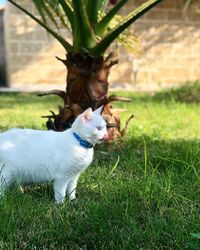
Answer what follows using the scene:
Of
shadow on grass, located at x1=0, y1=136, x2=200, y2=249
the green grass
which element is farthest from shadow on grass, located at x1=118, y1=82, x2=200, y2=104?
shadow on grass, located at x1=0, y1=136, x2=200, y2=249

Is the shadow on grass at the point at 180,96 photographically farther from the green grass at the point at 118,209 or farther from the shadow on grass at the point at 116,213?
the shadow on grass at the point at 116,213

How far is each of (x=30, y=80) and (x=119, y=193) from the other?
8.49 m

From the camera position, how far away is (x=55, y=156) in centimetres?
267

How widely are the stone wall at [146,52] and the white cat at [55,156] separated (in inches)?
330

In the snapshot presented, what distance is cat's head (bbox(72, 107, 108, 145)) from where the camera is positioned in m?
2.65

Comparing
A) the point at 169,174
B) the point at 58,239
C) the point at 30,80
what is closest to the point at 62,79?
the point at 30,80

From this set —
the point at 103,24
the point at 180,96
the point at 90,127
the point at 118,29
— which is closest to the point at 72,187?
the point at 90,127

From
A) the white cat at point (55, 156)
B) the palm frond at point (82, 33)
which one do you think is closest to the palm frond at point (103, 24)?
the palm frond at point (82, 33)

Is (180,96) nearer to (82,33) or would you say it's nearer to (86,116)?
(82,33)

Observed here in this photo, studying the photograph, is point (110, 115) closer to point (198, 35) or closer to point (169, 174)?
point (169, 174)

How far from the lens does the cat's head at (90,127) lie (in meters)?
2.65

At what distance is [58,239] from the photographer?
2.24 m

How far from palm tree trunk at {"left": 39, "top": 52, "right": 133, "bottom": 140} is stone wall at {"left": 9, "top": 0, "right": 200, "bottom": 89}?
6.81 meters

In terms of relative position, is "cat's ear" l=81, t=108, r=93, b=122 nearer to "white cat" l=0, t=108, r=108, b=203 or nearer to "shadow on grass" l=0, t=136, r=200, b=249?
"white cat" l=0, t=108, r=108, b=203
